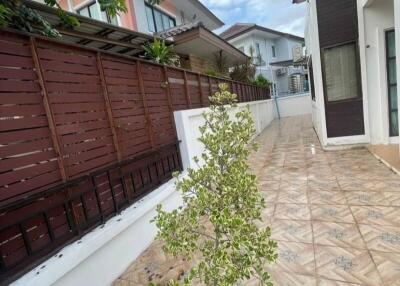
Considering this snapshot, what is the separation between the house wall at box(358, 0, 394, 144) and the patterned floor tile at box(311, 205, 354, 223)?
150 inches

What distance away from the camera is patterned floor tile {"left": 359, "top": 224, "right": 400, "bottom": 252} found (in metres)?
2.49

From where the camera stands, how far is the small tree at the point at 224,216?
139cm

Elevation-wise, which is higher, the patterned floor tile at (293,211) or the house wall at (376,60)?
the house wall at (376,60)

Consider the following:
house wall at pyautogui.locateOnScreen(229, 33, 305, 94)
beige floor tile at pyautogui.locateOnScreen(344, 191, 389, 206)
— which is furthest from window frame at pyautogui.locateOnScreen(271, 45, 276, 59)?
beige floor tile at pyautogui.locateOnScreen(344, 191, 389, 206)

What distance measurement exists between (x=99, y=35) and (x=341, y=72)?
6.23m

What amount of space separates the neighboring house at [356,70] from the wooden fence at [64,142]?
196 inches

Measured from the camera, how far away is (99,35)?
6.47 meters

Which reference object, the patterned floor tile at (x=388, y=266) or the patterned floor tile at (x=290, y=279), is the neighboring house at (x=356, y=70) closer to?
the patterned floor tile at (x=388, y=266)

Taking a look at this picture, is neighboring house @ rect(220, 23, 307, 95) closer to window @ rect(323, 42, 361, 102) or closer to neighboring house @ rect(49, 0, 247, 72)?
neighboring house @ rect(49, 0, 247, 72)

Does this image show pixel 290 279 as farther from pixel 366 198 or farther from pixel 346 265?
pixel 366 198

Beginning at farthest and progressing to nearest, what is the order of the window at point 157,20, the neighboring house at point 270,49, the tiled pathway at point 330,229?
the neighboring house at point 270,49
the window at point 157,20
the tiled pathway at point 330,229

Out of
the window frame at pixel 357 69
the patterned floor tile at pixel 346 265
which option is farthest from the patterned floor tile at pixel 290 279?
the window frame at pixel 357 69

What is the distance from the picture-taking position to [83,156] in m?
2.65

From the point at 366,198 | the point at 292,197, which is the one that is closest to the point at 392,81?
the point at 366,198
